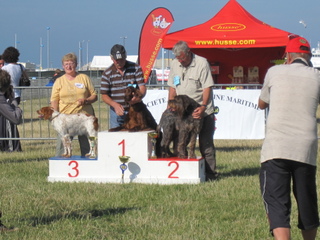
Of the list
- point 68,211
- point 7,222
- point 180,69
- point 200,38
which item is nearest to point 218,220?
point 68,211

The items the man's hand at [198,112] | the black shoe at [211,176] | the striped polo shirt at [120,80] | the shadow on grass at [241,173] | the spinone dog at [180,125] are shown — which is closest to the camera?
the spinone dog at [180,125]

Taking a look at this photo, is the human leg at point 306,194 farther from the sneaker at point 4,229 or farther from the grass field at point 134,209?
the sneaker at point 4,229

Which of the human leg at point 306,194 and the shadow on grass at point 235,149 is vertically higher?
the human leg at point 306,194

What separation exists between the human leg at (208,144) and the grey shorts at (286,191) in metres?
4.02

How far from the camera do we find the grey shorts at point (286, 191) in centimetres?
479

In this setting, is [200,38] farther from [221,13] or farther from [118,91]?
[118,91]

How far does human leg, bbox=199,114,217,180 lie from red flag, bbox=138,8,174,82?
39.5 feet

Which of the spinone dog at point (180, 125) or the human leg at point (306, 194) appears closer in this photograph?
the human leg at point (306, 194)

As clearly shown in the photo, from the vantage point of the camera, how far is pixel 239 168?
10383 millimetres

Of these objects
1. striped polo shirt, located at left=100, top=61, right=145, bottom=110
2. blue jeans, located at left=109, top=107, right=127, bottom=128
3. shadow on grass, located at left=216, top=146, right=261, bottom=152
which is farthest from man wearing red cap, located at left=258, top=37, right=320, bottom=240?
shadow on grass, located at left=216, top=146, right=261, bottom=152

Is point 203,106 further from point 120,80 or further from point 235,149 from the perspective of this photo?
point 235,149

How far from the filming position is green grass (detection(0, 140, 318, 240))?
20.0ft

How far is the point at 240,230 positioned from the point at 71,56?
411cm

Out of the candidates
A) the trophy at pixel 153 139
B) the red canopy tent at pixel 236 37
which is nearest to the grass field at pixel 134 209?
the trophy at pixel 153 139
